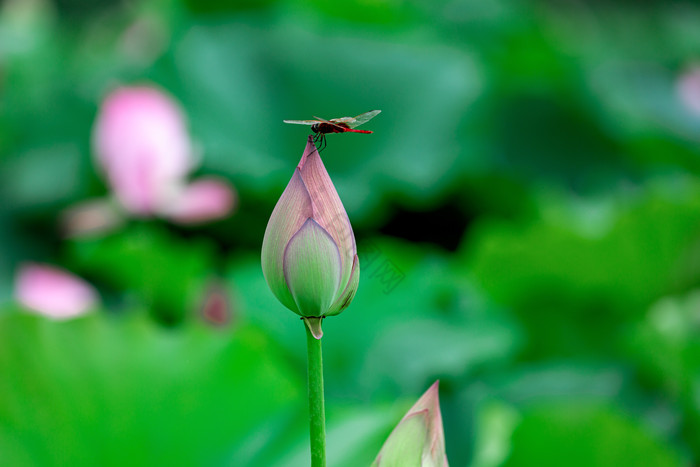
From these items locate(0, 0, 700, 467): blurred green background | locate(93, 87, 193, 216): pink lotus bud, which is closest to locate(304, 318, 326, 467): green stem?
locate(0, 0, 700, 467): blurred green background

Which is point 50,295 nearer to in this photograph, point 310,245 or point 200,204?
point 200,204

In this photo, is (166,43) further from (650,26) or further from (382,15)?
(650,26)

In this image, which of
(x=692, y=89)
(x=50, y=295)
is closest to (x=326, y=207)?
(x=50, y=295)

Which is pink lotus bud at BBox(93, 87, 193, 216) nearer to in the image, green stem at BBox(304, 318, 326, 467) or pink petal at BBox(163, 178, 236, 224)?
pink petal at BBox(163, 178, 236, 224)

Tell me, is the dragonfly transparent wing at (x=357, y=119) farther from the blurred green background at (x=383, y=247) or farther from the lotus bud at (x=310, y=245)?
the blurred green background at (x=383, y=247)

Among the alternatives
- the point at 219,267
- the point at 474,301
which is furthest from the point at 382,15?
the point at 474,301

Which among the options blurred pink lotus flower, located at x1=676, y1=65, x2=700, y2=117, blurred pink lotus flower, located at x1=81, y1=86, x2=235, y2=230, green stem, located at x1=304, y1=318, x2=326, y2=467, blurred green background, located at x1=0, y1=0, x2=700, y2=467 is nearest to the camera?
green stem, located at x1=304, y1=318, x2=326, y2=467

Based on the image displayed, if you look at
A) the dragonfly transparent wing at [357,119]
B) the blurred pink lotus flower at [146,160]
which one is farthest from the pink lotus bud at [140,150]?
the dragonfly transparent wing at [357,119]
